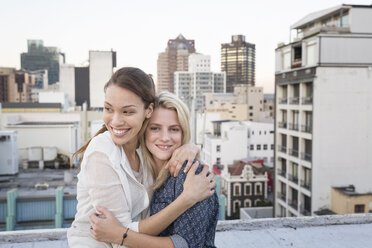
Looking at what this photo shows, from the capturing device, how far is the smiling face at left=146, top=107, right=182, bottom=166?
2.42 meters

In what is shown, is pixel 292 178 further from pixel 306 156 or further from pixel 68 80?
pixel 68 80

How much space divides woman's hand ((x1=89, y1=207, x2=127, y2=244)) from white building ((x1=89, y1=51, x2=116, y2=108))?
54.9 metres

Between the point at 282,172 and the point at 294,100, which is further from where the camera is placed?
the point at 282,172

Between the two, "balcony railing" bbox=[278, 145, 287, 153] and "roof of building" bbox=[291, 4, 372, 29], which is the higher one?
"roof of building" bbox=[291, 4, 372, 29]

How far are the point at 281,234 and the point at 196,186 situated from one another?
185cm

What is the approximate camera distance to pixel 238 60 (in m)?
130

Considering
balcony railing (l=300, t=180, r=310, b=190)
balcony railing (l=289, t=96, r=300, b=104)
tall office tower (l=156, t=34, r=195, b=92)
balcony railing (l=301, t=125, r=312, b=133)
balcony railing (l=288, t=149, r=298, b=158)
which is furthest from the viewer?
tall office tower (l=156, t=34, r=195, b=92)

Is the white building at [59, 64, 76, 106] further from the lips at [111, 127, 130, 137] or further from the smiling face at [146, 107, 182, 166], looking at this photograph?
the lips at [111, 127, 130, 137]

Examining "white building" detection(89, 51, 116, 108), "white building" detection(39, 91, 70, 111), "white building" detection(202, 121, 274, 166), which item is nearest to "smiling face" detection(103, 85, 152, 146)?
"white building" detection(202, 121, 274, 166)

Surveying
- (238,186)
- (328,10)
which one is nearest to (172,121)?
(328,10)

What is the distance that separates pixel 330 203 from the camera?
17922mm

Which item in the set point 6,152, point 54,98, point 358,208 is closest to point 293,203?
point 358,208

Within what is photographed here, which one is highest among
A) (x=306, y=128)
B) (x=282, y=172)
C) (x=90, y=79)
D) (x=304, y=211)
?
(x=90, y=79)

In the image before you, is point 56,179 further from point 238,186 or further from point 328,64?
point 328,64
